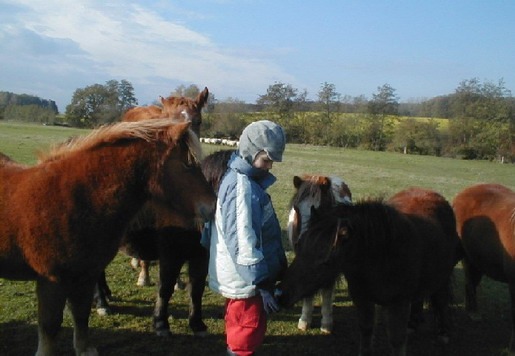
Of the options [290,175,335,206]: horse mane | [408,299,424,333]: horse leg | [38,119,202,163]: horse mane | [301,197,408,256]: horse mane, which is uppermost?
[38,119,202,163]: horse mane

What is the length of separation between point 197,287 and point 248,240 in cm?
211

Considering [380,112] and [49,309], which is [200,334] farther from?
[380,112]

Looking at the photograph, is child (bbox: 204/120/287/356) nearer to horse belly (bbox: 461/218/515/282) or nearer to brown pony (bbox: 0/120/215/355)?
brown pony (bbox: 0/120/215/355)

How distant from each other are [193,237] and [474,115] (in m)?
55.7

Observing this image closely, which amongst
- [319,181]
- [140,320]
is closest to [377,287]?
[319,181]

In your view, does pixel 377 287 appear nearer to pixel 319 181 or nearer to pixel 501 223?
pixel 319 181

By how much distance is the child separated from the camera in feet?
9.66

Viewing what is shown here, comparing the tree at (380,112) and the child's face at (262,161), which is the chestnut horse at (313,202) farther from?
the tree at (380,112)

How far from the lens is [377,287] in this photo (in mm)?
3885

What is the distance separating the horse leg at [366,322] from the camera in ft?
14.1

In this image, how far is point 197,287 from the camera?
480 centimetres

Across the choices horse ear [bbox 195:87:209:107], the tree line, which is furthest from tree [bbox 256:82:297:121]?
horse ear [bbox 195:87:209:107]

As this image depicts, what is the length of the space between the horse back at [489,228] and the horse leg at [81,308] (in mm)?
4293

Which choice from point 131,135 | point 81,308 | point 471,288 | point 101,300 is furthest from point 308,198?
point 471,288
